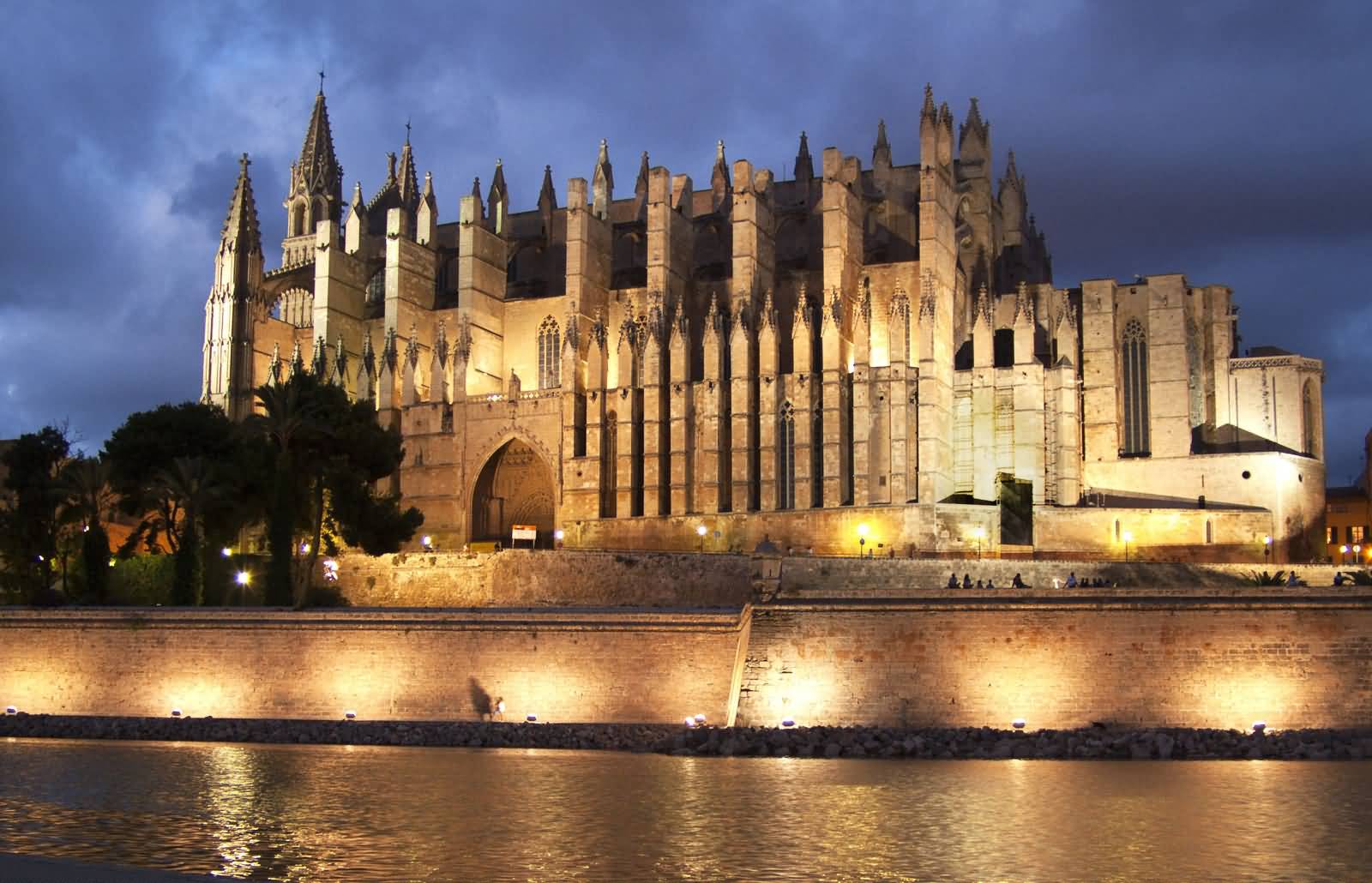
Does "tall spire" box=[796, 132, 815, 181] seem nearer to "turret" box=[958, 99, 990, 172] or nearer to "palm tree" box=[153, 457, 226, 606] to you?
"turret" box=[958, 99, 990, 172]

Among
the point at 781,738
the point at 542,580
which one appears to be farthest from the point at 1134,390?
the point at 781,738

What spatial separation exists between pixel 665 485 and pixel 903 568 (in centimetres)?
1230

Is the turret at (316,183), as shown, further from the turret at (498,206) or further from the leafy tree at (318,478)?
the leafy tree at (318,478)

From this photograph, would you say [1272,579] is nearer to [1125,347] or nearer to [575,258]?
[1125,347]

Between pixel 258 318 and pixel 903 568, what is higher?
pixel 258 318

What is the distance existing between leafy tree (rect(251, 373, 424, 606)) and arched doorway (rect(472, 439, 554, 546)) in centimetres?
793

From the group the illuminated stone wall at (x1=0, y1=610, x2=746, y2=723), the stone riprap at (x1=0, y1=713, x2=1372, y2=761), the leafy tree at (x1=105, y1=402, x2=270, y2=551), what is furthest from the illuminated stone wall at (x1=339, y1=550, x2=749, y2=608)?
the stone riprap at (x1=0, y1=713, x2=1372, y2=761)

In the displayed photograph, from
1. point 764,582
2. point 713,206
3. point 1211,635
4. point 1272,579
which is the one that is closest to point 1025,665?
point 1211,635

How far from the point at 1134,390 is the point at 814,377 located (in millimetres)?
9238

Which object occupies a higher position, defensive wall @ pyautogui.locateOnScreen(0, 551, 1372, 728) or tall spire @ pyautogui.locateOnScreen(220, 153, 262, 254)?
tall spire @ pyautogui.locateOnScreen(220, 153, 262, 254)

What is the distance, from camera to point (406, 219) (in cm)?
5381

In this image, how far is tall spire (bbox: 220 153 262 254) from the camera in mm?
53406

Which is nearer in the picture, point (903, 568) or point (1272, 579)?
point (1272, 579)

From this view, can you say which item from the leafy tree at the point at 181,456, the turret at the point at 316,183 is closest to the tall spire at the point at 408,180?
the turret at the point at 316,183
